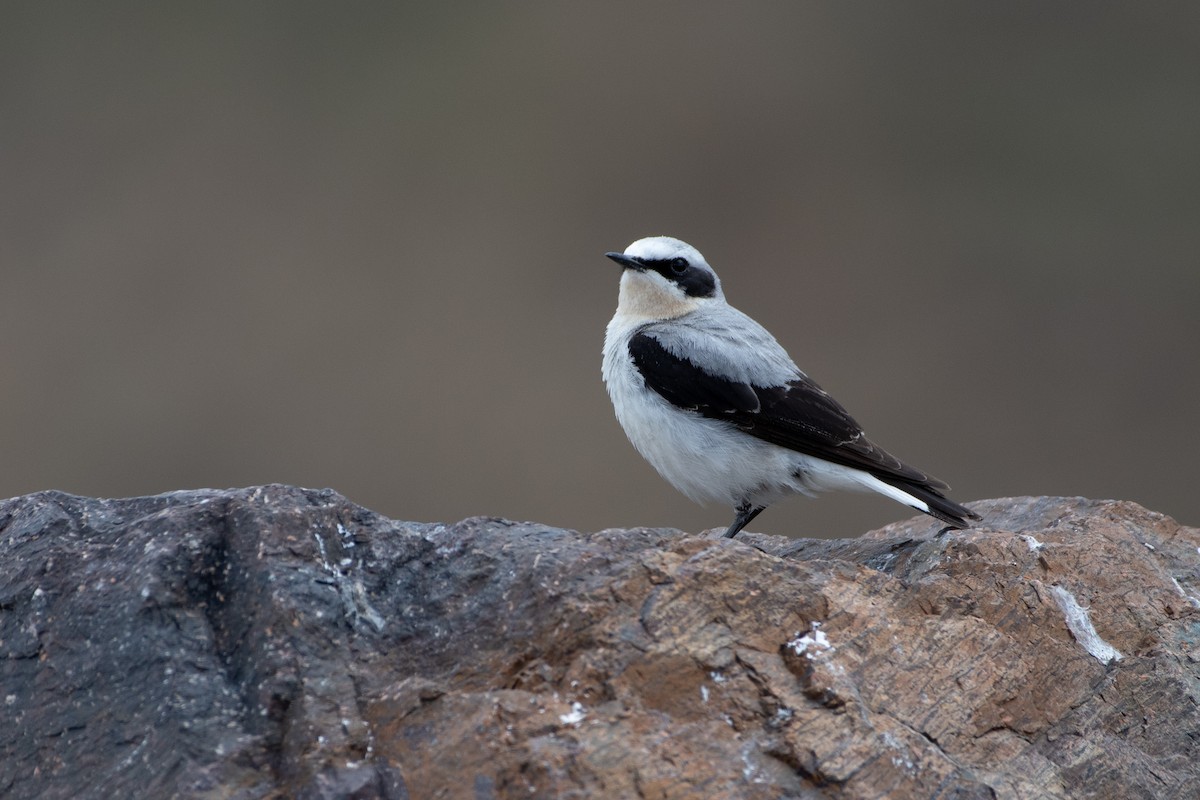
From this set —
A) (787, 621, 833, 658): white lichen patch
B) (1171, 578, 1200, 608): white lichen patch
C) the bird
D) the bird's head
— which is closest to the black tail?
the bird

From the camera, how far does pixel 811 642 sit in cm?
390

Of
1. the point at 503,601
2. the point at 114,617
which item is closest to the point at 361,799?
the point at 503,601

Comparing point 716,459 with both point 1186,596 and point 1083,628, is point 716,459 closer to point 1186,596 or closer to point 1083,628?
point 1083,628

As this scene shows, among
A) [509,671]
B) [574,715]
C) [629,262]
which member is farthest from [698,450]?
[574,715]

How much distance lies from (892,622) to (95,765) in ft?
8.55

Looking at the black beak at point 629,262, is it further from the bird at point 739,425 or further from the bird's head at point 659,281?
the bird at point 739,425

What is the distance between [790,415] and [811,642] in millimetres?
2124

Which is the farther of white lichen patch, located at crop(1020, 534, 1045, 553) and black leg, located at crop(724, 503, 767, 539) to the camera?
black leg, located at crop(724, 503, 767, 539)

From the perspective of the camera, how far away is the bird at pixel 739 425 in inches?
227

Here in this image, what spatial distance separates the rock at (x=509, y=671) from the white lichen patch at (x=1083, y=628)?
0.16 feet

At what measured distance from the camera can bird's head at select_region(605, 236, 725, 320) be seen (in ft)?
22.7

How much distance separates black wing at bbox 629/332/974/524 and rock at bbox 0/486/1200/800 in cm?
122

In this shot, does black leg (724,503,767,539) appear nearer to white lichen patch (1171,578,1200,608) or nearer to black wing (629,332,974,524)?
black wing (629,332,974,524)

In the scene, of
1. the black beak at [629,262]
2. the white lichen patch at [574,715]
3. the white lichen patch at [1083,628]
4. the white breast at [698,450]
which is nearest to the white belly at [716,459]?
the white breast at [698,450]
